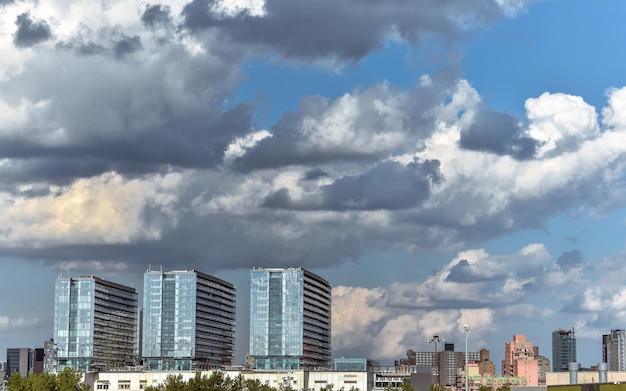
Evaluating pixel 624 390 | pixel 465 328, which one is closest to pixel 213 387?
pixel 465 328

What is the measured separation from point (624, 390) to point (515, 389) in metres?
26.4

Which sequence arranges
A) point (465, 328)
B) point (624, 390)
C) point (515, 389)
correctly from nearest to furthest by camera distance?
point (624, 390) → point (515, 389) → point (465, 328)

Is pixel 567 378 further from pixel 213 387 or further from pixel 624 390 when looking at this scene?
pixel 213 387

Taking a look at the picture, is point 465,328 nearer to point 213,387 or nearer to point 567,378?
point 567,378

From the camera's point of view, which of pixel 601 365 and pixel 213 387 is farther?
pixel 213 387

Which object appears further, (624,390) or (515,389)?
(515,389)

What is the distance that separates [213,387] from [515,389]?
2123 inches

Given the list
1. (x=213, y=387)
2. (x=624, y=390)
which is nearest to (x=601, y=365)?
(x=624, y=390)

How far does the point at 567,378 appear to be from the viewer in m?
192

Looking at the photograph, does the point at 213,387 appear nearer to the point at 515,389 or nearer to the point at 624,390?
the point at 515,389

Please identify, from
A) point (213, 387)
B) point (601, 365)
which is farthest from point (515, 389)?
point (213, 387)

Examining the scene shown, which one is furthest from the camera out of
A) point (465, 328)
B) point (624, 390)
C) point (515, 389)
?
point (465, 328)

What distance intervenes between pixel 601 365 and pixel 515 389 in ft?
48.9

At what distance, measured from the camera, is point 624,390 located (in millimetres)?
150375
